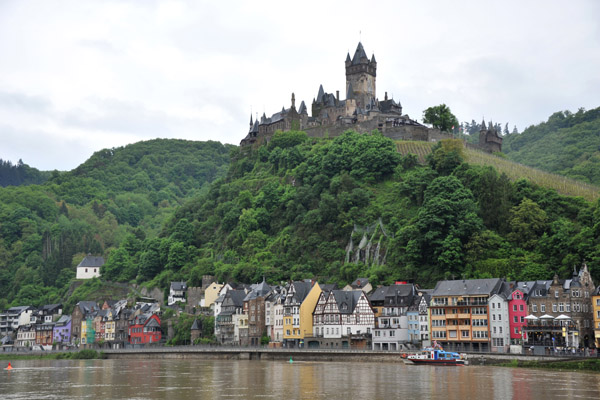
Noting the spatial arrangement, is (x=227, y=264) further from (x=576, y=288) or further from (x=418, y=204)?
(x=576, y=288)

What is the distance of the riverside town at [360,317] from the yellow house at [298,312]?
0.13 meters

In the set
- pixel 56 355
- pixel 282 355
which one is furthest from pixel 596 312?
pixel 56 355

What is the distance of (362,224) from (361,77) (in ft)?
178

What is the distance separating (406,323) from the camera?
85062 millimetres

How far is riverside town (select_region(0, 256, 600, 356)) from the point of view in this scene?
7306 centimetres

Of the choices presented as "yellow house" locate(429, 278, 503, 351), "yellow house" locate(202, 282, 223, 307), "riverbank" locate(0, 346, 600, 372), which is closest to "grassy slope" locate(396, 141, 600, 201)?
"yellow house" locate(429, 278, 503, 351)

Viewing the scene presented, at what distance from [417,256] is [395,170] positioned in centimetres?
2879

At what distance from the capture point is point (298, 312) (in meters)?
93.2

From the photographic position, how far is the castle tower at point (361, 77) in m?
154

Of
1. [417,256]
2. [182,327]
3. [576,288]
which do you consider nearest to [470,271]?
[417,256]

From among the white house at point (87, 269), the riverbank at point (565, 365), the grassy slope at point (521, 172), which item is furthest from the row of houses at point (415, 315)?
the white house at point (87, 269)

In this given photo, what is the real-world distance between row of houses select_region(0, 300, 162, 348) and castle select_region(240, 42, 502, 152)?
5095 centimetres

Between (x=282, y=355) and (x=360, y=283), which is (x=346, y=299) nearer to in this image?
(x=360, y=283)

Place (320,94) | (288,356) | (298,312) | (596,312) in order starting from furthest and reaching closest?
(320,94) < (298,312) < (288,356) < (596,312)
